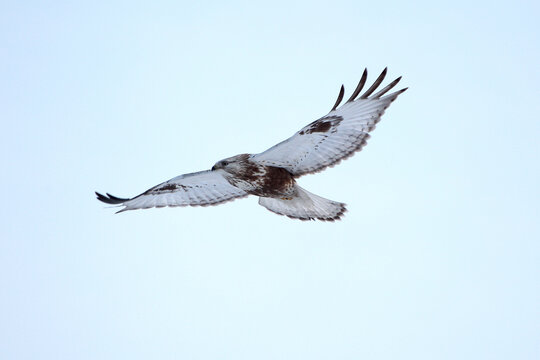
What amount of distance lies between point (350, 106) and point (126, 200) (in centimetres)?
412

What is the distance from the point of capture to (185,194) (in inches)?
542

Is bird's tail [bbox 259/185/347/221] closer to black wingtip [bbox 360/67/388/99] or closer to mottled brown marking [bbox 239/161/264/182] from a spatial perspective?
mottled brown marking [bbox 239/161/264/182]

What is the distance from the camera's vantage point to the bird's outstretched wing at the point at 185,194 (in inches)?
534

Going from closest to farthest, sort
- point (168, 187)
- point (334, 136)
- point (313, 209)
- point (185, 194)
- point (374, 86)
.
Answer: point (374, 86), point (334, 136), point (313, 209), point (168, 187), point (185, 194)

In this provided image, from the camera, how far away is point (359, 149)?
12141mm

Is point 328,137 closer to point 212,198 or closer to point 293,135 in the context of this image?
point 293,135

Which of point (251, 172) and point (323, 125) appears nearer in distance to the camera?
point (323, 125)

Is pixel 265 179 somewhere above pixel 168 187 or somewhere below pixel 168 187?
below

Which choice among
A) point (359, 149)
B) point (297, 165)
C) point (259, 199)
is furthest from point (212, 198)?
point (359, 149)

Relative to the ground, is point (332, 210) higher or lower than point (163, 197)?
lower

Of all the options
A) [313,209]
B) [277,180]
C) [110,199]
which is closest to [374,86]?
[277,180]

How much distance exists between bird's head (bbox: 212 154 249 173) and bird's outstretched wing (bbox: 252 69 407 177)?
181 millimetres

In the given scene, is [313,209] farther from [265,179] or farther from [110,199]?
[110,199]

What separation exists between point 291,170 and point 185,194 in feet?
7.10
